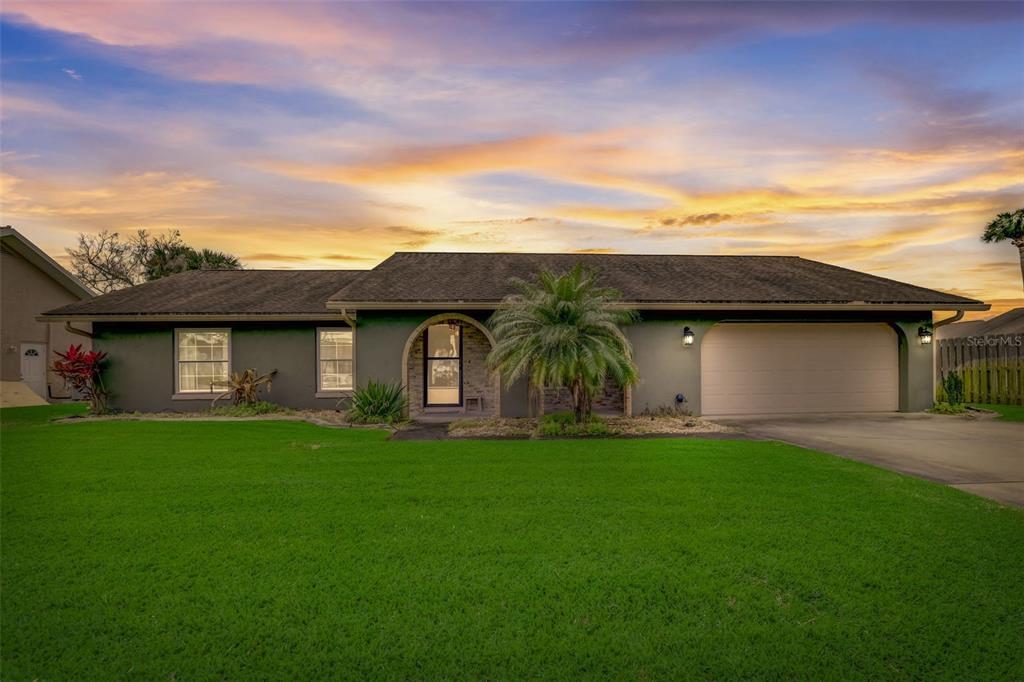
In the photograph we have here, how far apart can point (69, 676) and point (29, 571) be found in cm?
196

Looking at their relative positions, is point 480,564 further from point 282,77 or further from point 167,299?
point 167,299

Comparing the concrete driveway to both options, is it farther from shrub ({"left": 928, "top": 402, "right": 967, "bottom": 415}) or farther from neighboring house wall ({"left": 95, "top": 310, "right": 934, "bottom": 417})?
neighboring house wall ({"left": 95, "top": 310, "right": 934, "bottom": 417})

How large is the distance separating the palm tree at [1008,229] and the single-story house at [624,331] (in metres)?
13.3

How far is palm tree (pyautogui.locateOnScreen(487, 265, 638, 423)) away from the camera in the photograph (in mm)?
11031

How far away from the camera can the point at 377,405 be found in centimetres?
1328

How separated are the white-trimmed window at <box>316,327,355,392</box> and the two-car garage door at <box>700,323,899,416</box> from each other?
9.20m

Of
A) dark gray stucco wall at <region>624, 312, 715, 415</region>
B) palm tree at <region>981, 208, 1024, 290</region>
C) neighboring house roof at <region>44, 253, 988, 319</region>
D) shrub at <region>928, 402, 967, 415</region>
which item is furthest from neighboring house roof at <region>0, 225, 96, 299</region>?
palm tree at <region>981, 208, 1024, 290</region>

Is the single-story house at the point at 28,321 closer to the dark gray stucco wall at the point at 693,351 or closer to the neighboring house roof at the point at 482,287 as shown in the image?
the neighboring house roof at the point at 482,287

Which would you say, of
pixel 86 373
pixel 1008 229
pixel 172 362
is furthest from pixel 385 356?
pixel 1008 229

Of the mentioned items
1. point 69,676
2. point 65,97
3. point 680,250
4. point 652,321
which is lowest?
point 69,676

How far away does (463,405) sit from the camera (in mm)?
17078

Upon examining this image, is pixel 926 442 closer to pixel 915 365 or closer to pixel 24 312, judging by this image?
pixel 915 365

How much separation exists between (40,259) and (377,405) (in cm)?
1572

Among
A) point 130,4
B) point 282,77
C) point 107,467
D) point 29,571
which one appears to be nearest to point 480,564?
point 29,571
